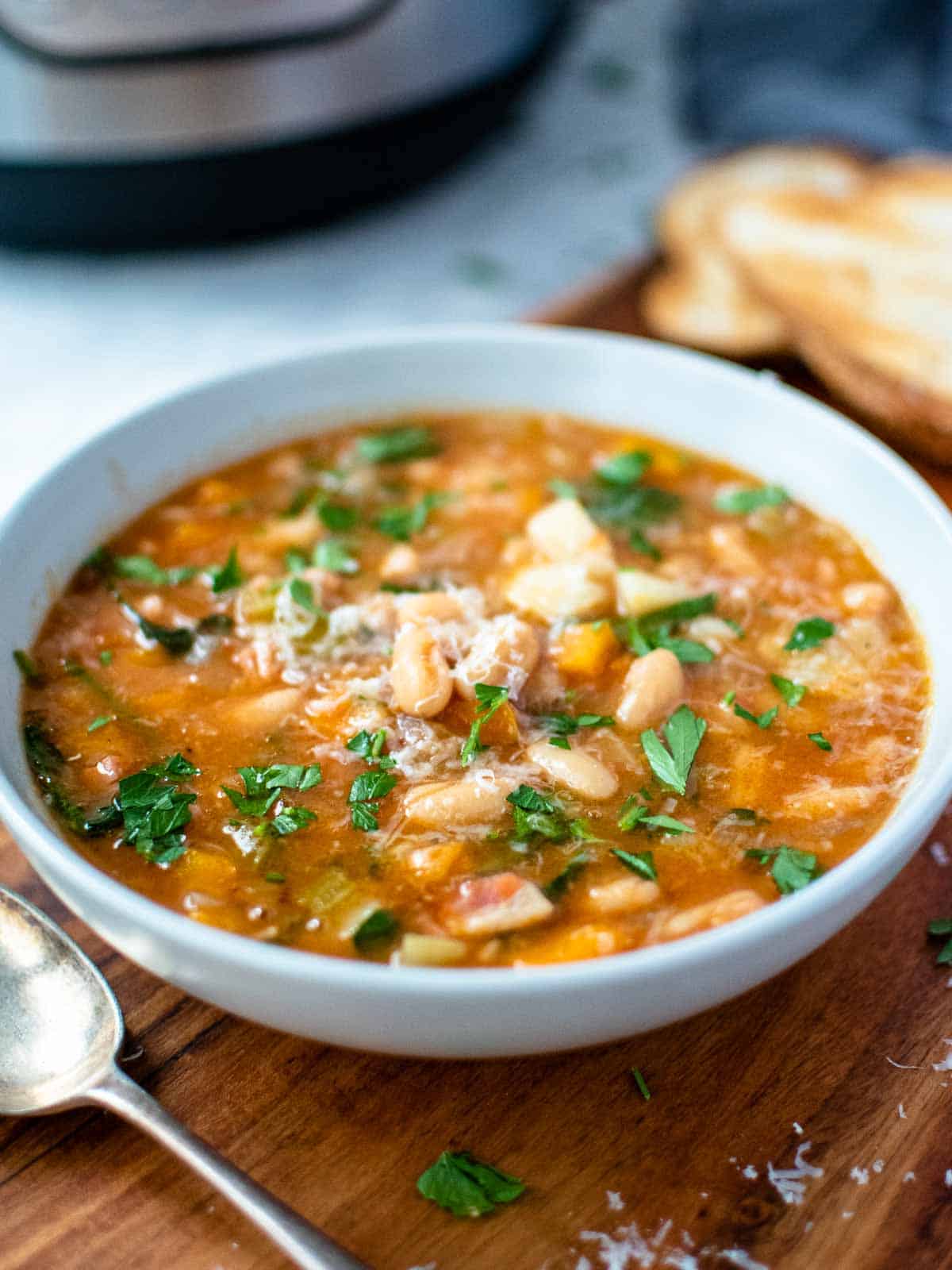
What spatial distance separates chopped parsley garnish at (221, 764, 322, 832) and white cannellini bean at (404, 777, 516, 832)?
21 centimetres

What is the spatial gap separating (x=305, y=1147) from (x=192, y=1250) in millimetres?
219

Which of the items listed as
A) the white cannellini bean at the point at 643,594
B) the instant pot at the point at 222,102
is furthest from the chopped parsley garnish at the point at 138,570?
the instant pot at the point at 222,102

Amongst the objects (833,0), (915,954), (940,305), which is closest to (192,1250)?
(915,954)

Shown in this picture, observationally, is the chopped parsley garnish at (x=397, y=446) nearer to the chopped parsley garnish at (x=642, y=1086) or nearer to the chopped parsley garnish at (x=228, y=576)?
the chopped parsley garnish at (x=228, y=576)

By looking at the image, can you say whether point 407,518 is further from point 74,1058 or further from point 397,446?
point 74,1058

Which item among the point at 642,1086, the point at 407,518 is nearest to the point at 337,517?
the point at 407,518

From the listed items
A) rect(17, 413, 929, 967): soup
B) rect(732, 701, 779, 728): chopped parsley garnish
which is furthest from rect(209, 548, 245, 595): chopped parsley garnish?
rect(732, 701, 779, 728): chopped parsley garnish

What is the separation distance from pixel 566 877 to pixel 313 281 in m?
3.10

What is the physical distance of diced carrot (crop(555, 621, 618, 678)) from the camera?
262 cm

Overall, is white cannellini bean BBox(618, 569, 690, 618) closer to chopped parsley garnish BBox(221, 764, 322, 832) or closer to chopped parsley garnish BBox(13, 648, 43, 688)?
chopped parsley garnish BBox(221, 764, 322, 832)

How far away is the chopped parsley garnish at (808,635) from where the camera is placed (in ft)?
8.85

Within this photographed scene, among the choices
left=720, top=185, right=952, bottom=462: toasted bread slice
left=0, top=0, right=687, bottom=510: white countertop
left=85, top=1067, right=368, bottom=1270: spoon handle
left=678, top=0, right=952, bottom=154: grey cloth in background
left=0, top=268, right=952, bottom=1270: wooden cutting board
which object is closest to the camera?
left=85, top=1067, right=368, bottom=1270: spoon handle

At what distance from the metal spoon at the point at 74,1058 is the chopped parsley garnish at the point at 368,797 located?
50cm

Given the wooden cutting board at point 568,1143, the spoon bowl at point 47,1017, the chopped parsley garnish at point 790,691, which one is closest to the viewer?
the wooden cutting board at point 568,1143
